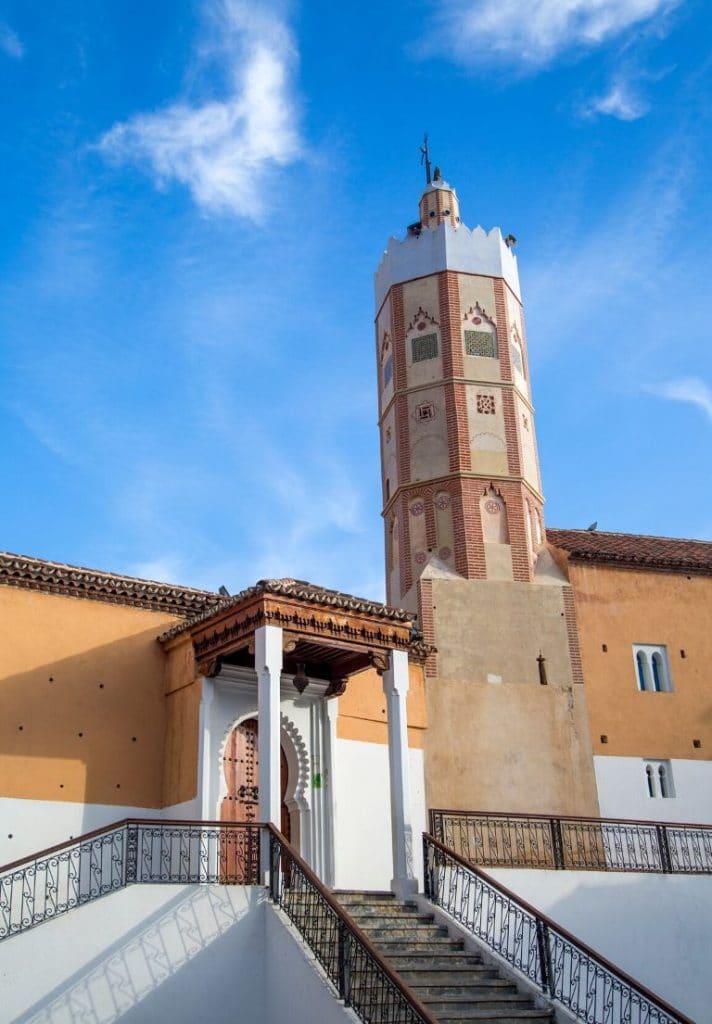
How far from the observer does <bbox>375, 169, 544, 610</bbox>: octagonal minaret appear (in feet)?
64.7

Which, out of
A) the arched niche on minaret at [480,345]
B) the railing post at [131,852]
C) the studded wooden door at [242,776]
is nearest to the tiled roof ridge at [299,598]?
the studded wooden door at [242,776]

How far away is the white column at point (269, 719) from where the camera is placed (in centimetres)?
1277

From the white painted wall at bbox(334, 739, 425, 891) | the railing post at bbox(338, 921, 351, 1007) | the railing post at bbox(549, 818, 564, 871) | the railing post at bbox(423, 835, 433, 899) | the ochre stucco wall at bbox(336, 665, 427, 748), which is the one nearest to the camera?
the railing post at bbox(338, 921, 351, 1007)

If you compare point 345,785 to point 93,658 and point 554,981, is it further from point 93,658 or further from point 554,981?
point 554,981

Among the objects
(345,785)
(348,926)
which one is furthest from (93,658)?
(348,926)

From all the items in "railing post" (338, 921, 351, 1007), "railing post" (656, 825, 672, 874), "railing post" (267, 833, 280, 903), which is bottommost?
"railing post" (338, 921, 351, 1007)

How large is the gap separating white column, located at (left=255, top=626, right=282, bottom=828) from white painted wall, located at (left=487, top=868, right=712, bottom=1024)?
3648mm

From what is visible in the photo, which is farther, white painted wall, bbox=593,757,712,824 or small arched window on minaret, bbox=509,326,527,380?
small arched window on minaret, bbox=509,326,527,380

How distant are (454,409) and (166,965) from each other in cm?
1200

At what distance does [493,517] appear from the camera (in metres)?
19.9

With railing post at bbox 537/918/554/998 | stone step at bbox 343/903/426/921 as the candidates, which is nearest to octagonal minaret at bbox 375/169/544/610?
stone step at bbox 343/903/426/921

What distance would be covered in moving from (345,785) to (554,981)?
209 inches

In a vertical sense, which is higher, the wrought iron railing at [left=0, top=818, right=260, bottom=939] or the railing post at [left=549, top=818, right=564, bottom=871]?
the railing post at [left=549, top=818, right=564, bottom=871]

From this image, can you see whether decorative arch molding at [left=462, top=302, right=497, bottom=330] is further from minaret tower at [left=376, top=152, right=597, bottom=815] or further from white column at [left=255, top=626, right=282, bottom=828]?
white column at [left=255, top=626, right=282, bottom=828]
